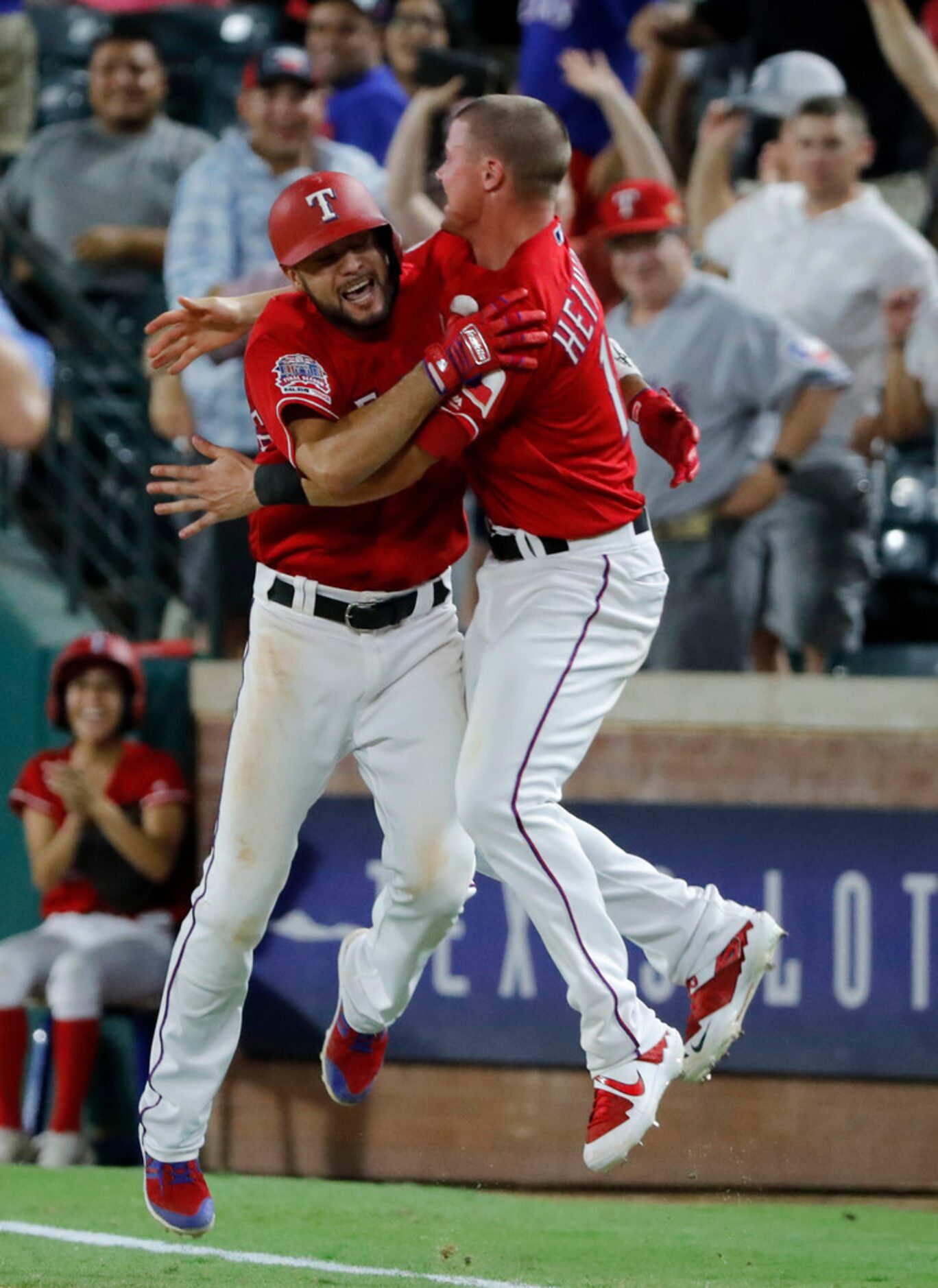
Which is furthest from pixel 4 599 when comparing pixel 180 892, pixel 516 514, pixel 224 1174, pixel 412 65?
pixel 516 514

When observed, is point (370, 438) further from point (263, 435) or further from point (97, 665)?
point (97, 665)

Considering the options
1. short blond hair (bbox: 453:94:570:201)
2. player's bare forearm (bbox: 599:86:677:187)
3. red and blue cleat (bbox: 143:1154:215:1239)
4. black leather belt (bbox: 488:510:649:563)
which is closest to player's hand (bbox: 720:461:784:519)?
player's bare forearm (bbox: 599:86:677:187)

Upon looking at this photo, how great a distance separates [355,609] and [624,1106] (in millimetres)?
1245

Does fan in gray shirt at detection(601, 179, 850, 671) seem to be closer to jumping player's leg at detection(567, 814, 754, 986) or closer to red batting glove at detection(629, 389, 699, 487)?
red batting glove at detection(629, 389, 699, 487)

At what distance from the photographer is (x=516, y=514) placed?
4.49 metres

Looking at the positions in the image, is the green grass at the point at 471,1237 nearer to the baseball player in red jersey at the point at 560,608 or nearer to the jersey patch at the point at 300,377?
the baseball player in red jersey at the point at 560,608

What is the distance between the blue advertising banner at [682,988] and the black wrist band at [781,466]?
114 cm

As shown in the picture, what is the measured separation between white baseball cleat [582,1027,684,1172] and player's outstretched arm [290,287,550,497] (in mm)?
1396

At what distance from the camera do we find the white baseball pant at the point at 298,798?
451 cm

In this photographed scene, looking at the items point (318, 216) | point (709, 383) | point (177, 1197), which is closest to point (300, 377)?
point (318, 216)

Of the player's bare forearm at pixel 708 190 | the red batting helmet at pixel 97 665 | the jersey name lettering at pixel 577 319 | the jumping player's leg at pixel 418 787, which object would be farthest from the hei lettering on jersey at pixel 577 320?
the player's bare forearm at pixel 708 190

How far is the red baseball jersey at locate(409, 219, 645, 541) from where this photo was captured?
4.35 m

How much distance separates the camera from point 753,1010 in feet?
22.5

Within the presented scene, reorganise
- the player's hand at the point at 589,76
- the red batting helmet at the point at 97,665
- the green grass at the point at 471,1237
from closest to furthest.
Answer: the green grass at the point at 471,1237 → the red batting helmet at the point at 97,665 → the player's hand at the point at 589,76
